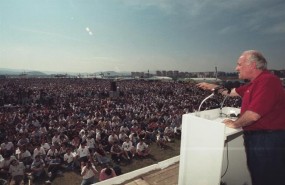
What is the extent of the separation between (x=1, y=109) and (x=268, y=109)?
67.6 ft

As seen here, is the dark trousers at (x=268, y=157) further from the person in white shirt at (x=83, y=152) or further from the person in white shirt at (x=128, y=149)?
the person in white shirt at (x=128, y=149)

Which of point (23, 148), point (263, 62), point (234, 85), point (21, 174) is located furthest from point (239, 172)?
point (23, 148)

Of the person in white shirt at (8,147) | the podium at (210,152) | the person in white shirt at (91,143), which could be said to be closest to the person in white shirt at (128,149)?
the person in white shirt at (91,143)

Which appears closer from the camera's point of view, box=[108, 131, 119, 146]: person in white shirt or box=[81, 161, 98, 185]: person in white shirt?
box=[81, 161, 98, 185]: person in white shirt

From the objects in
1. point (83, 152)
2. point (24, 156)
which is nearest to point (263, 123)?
point (83, 152)

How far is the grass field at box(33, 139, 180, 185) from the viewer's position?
820 centimetres

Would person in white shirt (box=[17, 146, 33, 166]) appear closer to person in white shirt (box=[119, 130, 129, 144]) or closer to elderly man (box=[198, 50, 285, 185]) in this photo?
person in white shirt (box=[119, 130, 129, 144])

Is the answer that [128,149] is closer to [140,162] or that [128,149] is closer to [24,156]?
[140,162]

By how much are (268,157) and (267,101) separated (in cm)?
48

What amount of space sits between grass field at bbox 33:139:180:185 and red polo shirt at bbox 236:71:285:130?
7051 mm

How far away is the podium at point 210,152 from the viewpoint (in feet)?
7.39

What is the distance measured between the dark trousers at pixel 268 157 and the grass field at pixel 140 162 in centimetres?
688

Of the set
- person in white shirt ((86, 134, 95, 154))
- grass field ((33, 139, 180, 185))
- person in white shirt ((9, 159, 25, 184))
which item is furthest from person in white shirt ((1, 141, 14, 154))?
person in white shirt ((86, 134, 95, 154))

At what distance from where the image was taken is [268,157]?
2162 mm
